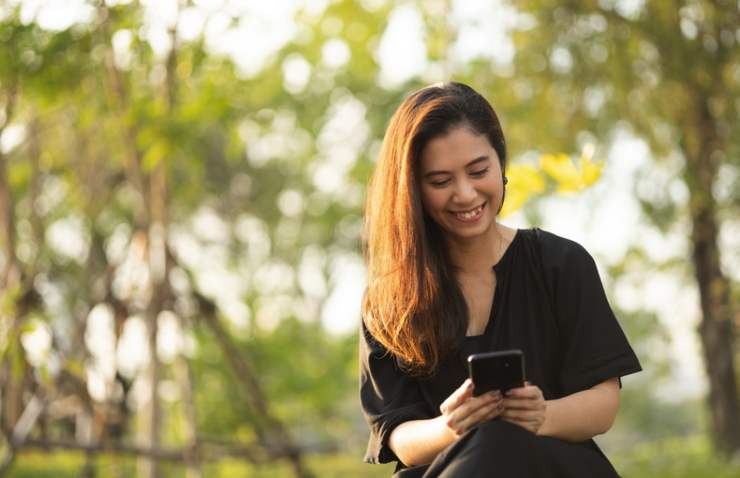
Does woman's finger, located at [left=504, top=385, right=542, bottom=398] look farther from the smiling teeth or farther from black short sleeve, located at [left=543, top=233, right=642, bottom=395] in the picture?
the smiling teeth

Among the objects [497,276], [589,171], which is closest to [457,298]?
[497,276]

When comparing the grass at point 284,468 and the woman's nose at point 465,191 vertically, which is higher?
the woman's nose at point 465,191

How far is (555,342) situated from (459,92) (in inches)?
25.9

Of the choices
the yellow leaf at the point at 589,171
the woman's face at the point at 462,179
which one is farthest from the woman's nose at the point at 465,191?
the yellow leaf at the point at 589,171

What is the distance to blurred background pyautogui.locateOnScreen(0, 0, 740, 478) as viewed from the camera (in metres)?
5.27

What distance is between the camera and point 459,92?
2.62 meters

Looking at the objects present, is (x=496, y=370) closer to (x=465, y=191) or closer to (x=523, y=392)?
(x=523, y=392)

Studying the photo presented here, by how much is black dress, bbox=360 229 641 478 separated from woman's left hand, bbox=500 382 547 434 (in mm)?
215

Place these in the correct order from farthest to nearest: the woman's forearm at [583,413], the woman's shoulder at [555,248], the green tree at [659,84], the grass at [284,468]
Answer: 1. the grass at [284,468]
2. the green tree at [659,84]
3. the woman's shoulder at [555,248]
4. the woman's forearm at [583,413]

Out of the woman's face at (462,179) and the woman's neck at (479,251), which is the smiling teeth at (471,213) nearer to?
the woman's face at (462,179)

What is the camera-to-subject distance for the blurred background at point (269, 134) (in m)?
5.27

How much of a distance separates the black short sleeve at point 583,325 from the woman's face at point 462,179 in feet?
0.76

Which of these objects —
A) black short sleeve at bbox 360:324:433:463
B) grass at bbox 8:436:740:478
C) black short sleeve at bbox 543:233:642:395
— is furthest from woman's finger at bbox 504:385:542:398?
grass at bbox 8:436:740:478

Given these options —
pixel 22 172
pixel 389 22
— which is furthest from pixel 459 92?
pixel 22 172
